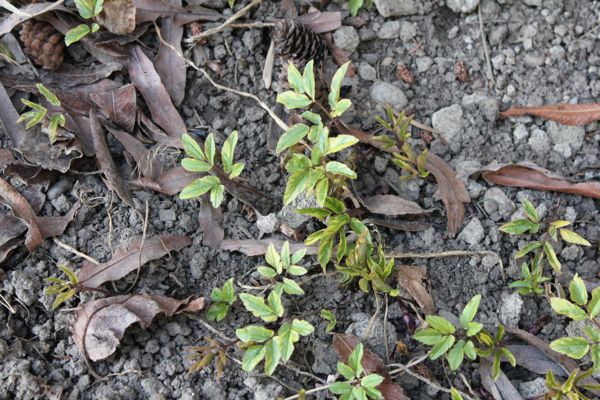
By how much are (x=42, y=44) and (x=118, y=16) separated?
11.9 inches

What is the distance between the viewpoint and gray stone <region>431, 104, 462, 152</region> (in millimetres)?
2797

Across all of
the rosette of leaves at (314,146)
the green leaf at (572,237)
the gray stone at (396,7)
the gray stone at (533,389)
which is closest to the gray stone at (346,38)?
the gray stone at (396,7)

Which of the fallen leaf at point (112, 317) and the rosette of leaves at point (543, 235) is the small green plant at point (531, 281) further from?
the fallen leaf at point (112, 317)

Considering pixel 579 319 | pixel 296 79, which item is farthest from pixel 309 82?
pixel 579 319

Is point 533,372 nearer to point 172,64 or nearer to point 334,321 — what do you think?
point 334,321

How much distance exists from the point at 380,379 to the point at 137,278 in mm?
885

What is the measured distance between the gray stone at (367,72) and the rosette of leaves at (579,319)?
110cm

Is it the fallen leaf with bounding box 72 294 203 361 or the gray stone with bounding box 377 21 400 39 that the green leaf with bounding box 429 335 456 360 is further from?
the gray stone with bounding box 377 21 400 39

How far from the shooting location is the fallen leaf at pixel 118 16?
9.12 feet

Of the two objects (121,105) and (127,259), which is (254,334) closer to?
(127,259)

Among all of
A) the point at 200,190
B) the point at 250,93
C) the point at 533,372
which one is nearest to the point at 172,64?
the point at 250,93

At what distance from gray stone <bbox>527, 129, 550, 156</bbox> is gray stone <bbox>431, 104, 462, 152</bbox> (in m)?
0.28

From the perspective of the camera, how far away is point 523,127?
111 inches

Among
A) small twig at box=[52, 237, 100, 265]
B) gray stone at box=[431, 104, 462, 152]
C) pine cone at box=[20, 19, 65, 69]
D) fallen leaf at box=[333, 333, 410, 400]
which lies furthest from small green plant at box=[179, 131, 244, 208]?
gray stone at box=[431, 104, 462, 152]
